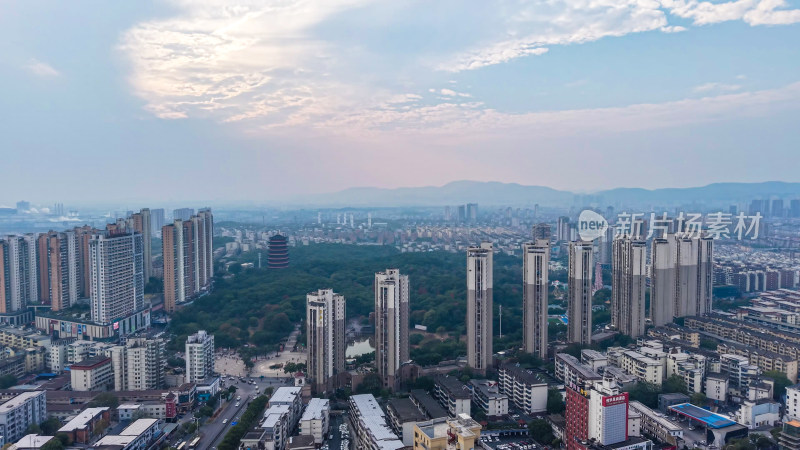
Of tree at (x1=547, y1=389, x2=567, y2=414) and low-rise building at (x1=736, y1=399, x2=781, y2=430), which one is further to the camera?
tree at (x1=547, y1=389, x2=567, y2=414)

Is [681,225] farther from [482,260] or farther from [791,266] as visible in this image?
[482,260]

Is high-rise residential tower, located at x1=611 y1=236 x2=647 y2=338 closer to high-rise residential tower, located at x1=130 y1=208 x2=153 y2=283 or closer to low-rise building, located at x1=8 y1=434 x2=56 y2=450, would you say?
low-rise building, located at x1=8 y1=434 x2=56 y2=450

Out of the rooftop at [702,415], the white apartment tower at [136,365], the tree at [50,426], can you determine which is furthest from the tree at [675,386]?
the tree at [50,426]

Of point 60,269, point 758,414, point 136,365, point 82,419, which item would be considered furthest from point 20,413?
point 758,414

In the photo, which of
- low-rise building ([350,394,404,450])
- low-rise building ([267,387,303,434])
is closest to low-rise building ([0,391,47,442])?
low-rise building ([267,387,303,434])

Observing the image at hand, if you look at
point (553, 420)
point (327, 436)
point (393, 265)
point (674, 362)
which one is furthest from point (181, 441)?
point (393, 265)

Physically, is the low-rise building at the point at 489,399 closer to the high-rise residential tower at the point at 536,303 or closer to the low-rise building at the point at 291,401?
the high-rise residential tower at the point at 536,303

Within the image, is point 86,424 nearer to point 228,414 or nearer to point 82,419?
point 82,419

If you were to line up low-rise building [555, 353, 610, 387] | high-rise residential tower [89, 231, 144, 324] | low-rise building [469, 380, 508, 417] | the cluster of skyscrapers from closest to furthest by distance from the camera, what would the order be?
low-rise building [469, 380, 508, 417] < low-rise building [555, 353, 610, 387] < high-rise residential tower [89, 231, 144, 324] < the cluster of skyscrapers
